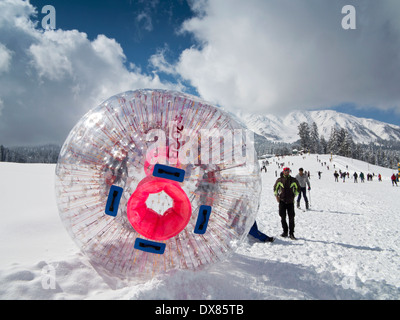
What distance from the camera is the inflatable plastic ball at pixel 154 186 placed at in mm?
2264

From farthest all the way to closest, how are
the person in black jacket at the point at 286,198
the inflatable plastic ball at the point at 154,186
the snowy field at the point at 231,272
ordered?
the person in black jacket at the point at 286,198
the snowy field at the point at 231,272
the inflatable plastic ball at the point at 154,186

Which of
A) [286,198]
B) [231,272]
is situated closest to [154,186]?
[231,272]

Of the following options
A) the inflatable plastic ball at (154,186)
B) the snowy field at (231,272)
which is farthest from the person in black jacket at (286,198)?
the inflatable plastic ball at (154,186)

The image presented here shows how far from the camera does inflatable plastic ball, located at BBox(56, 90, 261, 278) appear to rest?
7.43ft

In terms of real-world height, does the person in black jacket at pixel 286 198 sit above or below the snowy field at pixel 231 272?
above

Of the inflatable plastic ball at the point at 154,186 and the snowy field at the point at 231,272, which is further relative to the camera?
the snowy field at the point at 231,272

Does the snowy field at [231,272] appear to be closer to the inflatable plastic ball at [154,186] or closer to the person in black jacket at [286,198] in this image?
the inflatable plastic ball at [154,186]

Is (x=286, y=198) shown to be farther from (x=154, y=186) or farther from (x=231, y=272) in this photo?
(x=154, y=186)

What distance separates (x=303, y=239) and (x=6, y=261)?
5.29 m

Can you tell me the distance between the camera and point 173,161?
226 cm

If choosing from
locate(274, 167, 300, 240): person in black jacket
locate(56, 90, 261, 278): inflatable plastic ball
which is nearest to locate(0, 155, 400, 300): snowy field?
locate(56, 90, 261, 278): inflatable plastic ball

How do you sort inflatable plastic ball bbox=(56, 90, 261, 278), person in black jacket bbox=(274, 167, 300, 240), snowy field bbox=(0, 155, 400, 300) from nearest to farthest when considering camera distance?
inflatable plastic ball bbox=(56, 90, 261, 278) → snowy field bbox=(0, 155, 400, 300) → person in black jacket bbox=(274, 167, 300, 240)

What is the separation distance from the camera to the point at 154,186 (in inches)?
86.4

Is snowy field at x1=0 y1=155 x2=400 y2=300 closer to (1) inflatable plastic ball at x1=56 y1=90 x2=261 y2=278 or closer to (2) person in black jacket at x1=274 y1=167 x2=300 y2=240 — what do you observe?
(1) inflatable plastic ball at x1=56 y1=90 x2=261 y2=278
